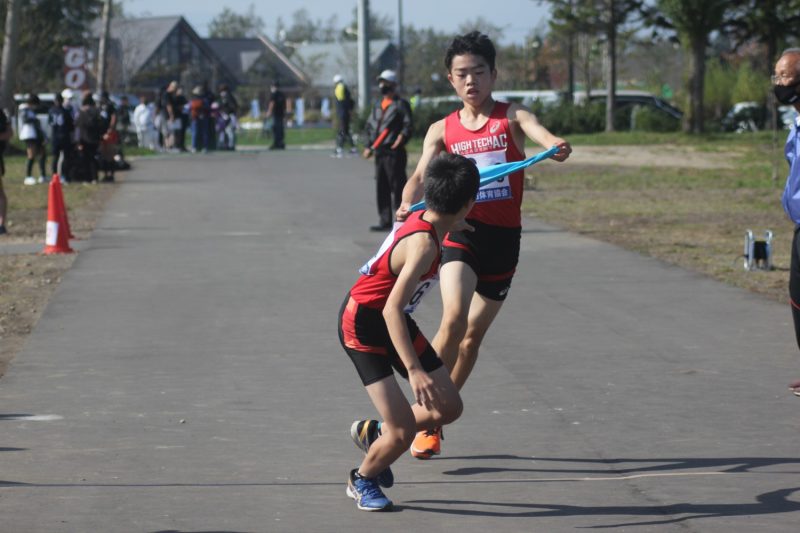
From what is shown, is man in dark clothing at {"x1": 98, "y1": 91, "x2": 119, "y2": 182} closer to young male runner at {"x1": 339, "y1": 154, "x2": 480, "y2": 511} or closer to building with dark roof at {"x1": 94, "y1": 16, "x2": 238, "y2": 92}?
young male runner at {"x1": 339, "y1": 154, "x2": 480, "y2": 511}

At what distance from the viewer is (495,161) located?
6.94 m

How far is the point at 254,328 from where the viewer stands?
10.4 meters

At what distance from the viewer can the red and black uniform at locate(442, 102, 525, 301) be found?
22.5 feet

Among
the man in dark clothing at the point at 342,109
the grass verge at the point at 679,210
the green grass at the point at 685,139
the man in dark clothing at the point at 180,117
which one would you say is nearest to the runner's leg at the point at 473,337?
the grass verge at the point at 679,210

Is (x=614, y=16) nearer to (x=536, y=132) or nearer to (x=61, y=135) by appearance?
(x=61, y=135)

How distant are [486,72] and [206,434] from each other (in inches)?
86.5

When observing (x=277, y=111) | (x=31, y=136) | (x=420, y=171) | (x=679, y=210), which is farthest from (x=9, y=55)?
(x=420, y=171)

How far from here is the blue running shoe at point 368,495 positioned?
5.52 m

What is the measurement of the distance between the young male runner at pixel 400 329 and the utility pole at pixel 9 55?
35.2m

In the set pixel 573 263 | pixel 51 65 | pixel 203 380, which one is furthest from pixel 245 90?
pixel 203 380

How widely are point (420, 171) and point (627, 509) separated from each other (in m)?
2.03

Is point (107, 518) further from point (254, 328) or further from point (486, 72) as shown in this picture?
point (254, 328)

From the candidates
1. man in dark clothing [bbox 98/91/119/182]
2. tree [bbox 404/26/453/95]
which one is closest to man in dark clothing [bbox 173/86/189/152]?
man in dark clothing [bbox 98/91/119/182]

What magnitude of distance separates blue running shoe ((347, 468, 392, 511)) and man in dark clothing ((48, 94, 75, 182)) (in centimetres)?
2151
